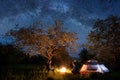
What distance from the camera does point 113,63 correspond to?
1817 inches

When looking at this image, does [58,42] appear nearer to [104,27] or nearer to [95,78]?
[104,27]

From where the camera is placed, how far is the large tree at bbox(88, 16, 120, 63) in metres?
43.9

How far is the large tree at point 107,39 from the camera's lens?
43.9 m

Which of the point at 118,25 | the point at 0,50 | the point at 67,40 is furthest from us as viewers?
the point at 0,50

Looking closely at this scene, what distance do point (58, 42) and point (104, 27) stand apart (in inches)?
439

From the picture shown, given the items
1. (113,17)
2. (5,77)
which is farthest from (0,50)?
(5,77)

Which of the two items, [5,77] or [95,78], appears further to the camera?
[95,78]

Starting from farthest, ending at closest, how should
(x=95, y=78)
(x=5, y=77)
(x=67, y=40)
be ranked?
(x=67, y=40) → (x=95, y=78) → (x=5, y=77)

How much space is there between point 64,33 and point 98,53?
12.0 m

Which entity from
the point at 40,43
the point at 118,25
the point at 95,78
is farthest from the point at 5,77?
the point at 118,25

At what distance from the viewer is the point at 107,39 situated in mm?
44531

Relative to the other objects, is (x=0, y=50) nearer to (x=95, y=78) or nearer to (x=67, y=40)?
(x=67, y=40)

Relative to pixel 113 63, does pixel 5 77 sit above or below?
below

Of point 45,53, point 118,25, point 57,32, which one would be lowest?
point 45,53
